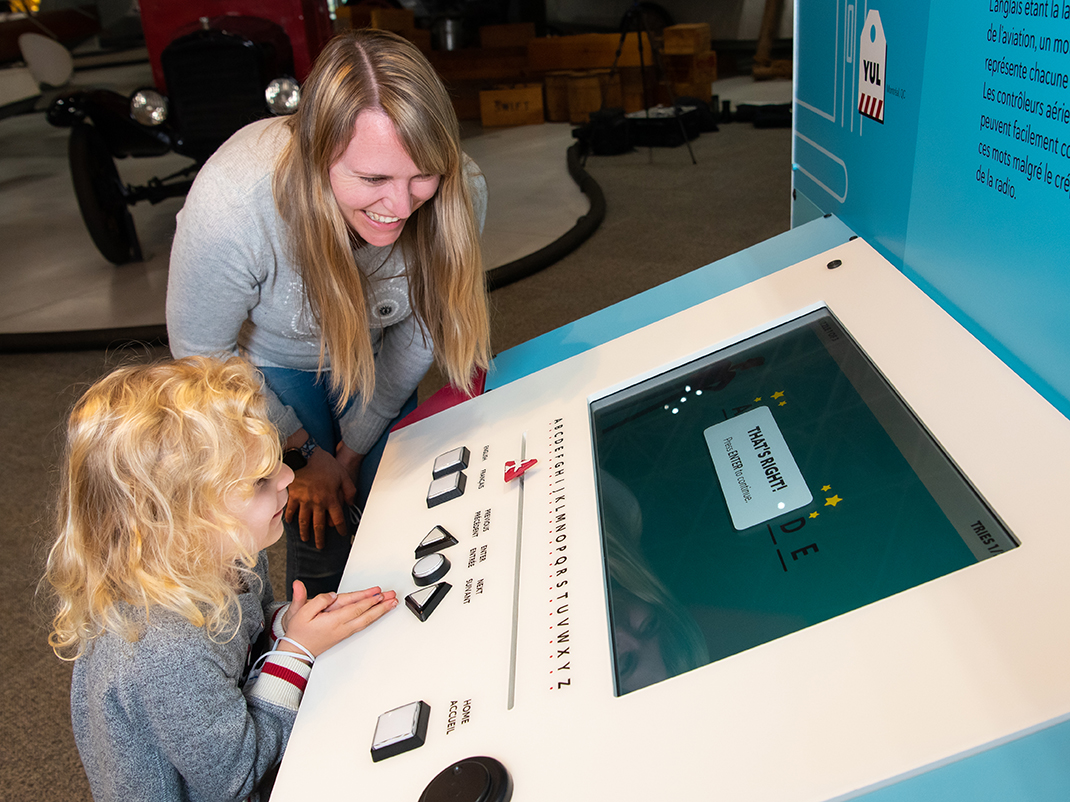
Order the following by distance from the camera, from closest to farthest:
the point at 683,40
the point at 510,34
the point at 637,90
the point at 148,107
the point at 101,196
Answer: the point at 148,107 → the point at 101,196 → the point at 683,40 → the point at 637,90 → the point at 510,34

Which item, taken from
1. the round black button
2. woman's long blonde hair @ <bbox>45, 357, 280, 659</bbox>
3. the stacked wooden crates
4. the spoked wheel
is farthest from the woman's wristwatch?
the stacked wooden crates

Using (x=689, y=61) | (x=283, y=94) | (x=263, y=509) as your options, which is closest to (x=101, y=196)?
(x=283, y=94)

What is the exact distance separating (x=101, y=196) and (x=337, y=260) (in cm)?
363

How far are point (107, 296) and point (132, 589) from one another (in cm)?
364

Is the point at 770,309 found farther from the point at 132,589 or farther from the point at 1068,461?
the point at 132,589

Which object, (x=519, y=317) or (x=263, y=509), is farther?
(x=519, y=317)

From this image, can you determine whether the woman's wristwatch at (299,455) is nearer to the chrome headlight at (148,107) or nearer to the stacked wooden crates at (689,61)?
the chrome headlight at (148,107)

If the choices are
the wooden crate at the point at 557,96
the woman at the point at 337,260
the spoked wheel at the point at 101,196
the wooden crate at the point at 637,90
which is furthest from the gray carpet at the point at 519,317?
the wooden crate at the point at 557,96

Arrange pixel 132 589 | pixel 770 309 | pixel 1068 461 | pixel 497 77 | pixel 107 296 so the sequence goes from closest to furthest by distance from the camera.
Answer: pixel 1068 461 < pixel 132 589 < pixel 770 309 < pixel 107 296 < pixel 497 77

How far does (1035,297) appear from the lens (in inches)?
30.1

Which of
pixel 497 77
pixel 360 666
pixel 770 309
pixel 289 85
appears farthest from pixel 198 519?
pixel 497 77

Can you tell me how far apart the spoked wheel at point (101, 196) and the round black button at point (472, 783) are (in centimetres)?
413

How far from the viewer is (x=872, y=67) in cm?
113

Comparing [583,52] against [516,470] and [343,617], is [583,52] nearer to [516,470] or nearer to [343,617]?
[516,470]
